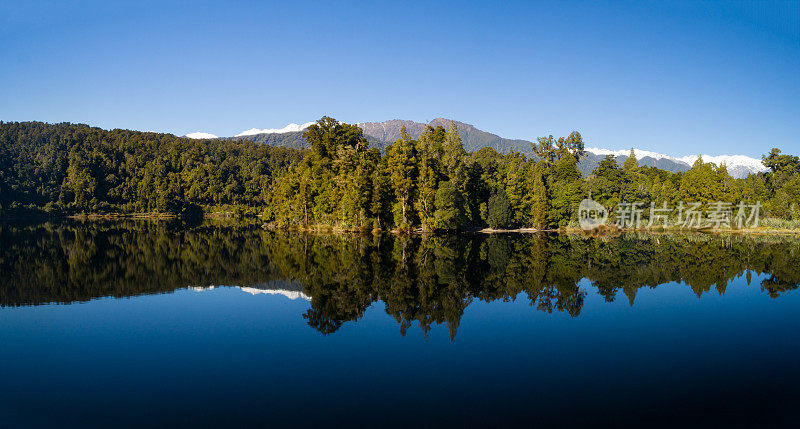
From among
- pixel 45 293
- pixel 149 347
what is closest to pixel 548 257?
pixel 149 347

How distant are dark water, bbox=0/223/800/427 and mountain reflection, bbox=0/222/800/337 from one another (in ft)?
0.81

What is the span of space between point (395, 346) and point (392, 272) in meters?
14.2

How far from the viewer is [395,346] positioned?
606 inches

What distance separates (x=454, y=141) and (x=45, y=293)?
184ft

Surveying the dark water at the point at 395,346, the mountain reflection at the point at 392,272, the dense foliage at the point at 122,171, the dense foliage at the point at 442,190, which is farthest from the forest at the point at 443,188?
the dark water at the point at 395,346

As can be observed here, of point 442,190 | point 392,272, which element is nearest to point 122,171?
point 442,190

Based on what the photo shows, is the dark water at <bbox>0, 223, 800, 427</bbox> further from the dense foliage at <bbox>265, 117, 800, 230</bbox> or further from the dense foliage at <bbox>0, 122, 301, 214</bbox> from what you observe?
the dense foliage at <bbox>0, 122, 301, 214</bbox>

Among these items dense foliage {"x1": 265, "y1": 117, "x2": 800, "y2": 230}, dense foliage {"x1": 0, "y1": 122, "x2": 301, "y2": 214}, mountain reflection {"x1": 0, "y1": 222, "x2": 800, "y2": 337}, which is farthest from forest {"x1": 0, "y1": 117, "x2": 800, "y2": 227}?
mountain reflection {"x1": 0, "y1": 222, "x2": 800, "y2": 337}

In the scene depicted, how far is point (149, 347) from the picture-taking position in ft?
50.9

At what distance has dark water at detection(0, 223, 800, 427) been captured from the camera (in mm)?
10883

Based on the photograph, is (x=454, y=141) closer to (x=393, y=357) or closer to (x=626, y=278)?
(x=626, y=278)

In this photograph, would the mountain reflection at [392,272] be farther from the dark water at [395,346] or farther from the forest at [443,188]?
the forest at [443,188]

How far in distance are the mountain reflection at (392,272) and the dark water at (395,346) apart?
0.81 ft

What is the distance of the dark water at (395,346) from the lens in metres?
10.9
